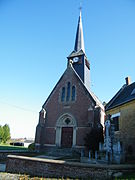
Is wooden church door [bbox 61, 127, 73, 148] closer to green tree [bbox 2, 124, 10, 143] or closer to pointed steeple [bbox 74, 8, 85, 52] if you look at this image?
pointed steeple [bbox 74, 8, 85, 52]

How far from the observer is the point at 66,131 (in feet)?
74.3

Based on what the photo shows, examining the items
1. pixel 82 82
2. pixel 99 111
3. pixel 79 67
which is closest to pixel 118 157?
pixel 99 111

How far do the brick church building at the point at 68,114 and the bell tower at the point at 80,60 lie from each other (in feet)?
0.69

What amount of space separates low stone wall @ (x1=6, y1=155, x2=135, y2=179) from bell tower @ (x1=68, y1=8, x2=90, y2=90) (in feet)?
51.5

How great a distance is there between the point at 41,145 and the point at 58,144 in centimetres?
251

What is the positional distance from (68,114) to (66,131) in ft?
7.82

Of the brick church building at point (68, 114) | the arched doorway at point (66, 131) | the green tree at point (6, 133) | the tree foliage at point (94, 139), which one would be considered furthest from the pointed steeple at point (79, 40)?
the green tree at point (6, 133)

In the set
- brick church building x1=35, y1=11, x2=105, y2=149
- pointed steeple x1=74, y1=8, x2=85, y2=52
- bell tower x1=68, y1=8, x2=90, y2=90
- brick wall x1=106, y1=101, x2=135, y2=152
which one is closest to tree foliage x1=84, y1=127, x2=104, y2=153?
brick church building x1=35, y1=11, x2=105, y2=149

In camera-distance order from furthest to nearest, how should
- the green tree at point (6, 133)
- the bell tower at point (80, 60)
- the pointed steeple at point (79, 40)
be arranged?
1. the green tree at point (6, 133)
2. the pointed steeple at point (79, 40)
3. the bell tower at point (80, 60)

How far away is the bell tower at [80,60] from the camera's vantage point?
26520 millimetres

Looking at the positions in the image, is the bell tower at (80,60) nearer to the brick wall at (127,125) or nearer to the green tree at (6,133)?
the brick wall at (127,125)

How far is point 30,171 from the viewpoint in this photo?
39.3 ft

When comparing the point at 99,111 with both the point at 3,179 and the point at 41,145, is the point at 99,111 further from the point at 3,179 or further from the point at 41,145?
the point at 3,179

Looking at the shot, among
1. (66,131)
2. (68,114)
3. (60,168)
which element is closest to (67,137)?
(66,131)
